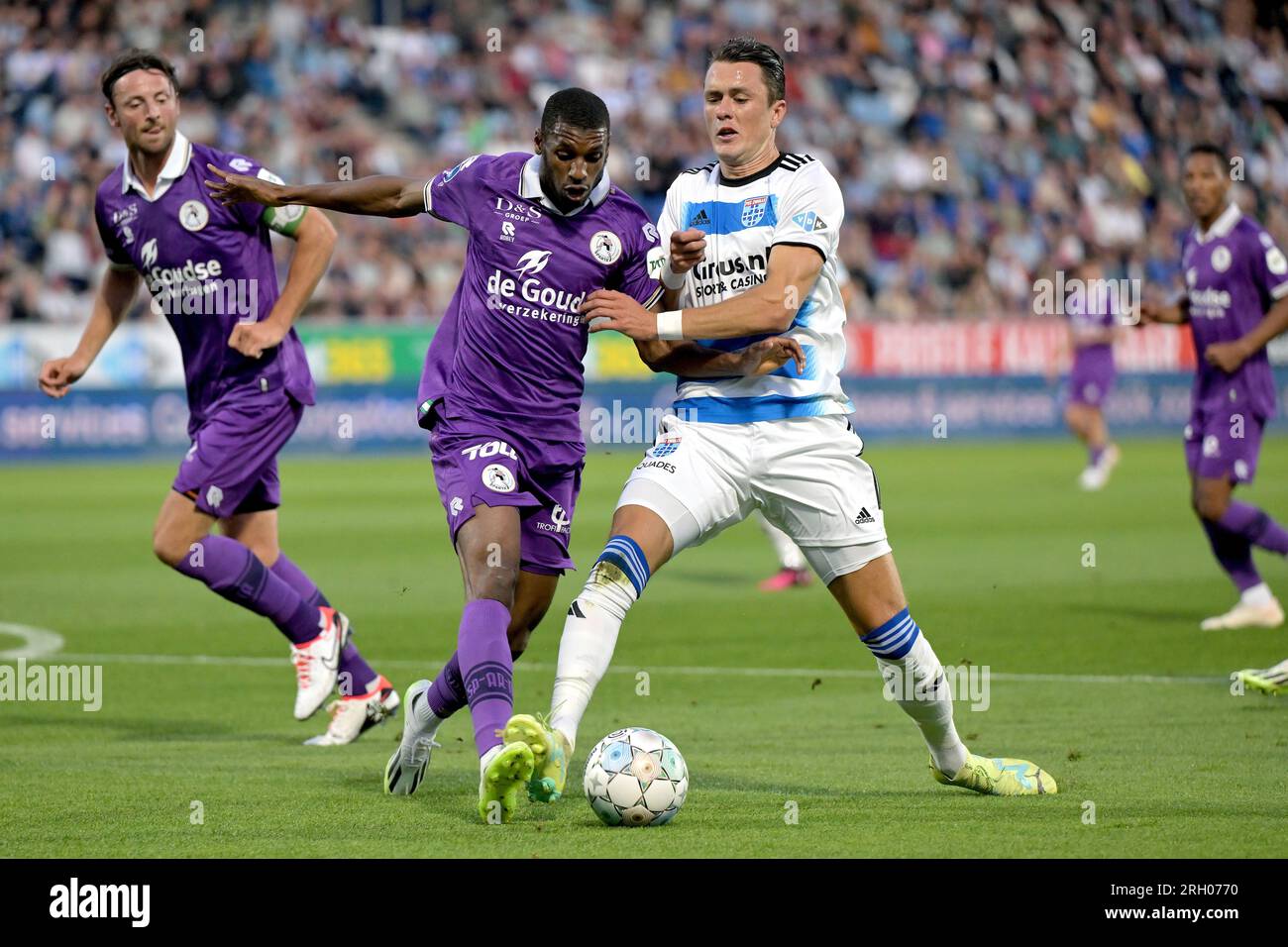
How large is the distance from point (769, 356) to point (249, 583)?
118 inches

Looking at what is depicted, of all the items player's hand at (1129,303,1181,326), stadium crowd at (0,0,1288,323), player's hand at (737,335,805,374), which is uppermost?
stadium crowd at (0,0,1288,323)

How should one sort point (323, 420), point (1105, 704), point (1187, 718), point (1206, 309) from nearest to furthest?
point (1187, 718), point (1105, 704), point (1206, 309), point (323, 420)

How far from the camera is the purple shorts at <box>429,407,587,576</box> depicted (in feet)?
19.8

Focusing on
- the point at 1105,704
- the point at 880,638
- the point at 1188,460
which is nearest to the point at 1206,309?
the point at 1188,460

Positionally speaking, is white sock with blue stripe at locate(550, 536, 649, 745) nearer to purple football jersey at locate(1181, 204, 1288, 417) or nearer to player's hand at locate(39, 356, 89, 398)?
player's hand at locate(39, 356, 89, 398)

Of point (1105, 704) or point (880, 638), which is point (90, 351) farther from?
point (1105, 704)

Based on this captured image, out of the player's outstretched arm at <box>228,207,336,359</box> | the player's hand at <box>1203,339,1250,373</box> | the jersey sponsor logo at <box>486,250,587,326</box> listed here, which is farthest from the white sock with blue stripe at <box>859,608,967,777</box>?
the player's hand at <box>1203,339,1250,373</box>

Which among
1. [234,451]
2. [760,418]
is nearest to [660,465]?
Answer: [760,418]

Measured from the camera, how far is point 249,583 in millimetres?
7793

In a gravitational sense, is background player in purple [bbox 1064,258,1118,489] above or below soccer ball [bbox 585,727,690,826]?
above

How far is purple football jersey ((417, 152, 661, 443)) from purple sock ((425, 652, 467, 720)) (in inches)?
35.2

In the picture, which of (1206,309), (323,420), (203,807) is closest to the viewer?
(203,807)

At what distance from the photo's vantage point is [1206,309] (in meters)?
11.3
